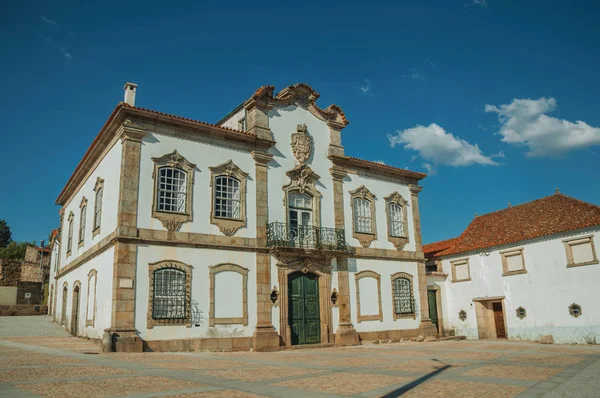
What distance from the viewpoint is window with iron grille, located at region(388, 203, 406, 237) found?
879 inches

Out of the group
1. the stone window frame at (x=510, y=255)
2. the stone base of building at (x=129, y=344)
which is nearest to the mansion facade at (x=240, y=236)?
the stone base of building at (x=129, y=344)

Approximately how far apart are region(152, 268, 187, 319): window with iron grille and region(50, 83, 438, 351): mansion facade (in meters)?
0.03

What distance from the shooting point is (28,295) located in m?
36.0

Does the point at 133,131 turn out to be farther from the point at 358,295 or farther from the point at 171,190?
the point at 358,295

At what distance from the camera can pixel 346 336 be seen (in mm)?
18906

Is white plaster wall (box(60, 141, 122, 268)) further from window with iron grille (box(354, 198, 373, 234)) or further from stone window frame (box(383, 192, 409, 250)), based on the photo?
stone window frame (box(383, 192, 409, 250))

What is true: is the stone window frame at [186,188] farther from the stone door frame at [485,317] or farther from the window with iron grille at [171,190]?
the stone door frame at [485,317]

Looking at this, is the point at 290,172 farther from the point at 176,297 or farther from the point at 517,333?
the point at 517,333

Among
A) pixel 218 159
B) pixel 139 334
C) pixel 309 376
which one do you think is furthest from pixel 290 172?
pixel 309 376

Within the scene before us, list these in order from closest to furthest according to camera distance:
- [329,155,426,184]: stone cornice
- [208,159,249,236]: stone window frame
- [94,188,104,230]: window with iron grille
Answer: [208,159,249,236]: stone window frame, [94,188,104,230]: window with iron grille, [329,155,426,184]: stone cornice

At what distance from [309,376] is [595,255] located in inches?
628

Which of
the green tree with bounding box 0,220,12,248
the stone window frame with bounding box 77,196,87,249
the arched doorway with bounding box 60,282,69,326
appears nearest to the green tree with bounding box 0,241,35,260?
the green tree with bounding box 0,220,12,248

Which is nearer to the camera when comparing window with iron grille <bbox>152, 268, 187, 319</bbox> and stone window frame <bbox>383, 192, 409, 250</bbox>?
window with iron grille <bbox>152, 268, 187, 319</bbox>

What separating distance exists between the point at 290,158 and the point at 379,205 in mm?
5041
